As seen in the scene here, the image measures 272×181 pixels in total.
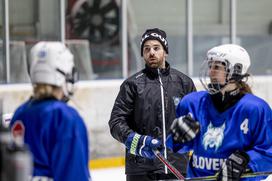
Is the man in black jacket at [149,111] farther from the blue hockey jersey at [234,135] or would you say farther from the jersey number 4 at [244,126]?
the jersey number 4 at [244,126]

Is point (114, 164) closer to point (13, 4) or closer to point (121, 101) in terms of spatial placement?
point (13, 4)

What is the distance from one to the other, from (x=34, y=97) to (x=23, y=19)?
6.20m

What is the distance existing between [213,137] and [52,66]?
38.5 inches

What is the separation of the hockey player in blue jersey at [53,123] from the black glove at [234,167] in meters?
0.86

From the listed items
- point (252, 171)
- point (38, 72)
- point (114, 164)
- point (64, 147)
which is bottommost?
point (114, 164)

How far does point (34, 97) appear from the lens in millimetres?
3172

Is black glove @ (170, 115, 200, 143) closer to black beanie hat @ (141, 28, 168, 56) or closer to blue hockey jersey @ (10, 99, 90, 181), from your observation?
blue hockey jersey @ (10, 99, 90, 181)

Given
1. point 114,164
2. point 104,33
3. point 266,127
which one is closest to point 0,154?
point 266,127

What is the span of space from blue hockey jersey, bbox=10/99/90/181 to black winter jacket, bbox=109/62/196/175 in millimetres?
1810

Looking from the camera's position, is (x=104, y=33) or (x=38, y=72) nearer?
(x=38, y=72)

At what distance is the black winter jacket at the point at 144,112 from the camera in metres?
4.93

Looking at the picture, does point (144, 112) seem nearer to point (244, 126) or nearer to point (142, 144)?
point (142, 144)

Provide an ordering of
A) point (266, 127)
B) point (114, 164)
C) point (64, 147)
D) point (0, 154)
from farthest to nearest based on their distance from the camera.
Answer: point (114, 164) → point (266, 127) → point (64, 147) → point (0, 154)

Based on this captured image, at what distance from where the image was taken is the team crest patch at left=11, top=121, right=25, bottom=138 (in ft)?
10.2
